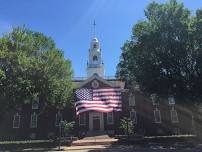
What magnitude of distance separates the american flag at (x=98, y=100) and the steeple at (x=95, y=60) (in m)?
28.3

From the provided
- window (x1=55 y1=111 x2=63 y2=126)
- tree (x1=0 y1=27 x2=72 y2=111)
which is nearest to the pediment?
window (x1=55 y1=111 x2=63 y2=126)

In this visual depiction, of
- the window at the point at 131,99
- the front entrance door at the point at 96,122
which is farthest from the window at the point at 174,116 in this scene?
the front entrance door at the point at 96,122

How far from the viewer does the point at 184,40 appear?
108ft

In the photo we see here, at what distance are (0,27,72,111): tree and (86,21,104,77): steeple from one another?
2849 cm

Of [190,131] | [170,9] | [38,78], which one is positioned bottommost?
[190,131]

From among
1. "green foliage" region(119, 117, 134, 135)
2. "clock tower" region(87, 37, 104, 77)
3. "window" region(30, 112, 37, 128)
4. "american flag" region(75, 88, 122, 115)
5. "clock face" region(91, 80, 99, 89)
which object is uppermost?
"clock tower" region(87, 37, 104, 77)

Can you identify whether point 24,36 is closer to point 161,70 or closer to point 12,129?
point 161,70

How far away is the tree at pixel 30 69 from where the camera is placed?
105 feet

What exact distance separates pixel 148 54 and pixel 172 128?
17.9m

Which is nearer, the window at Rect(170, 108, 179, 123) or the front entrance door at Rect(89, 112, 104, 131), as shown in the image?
the front entrance door at Rect(89, 112, 104, 131)

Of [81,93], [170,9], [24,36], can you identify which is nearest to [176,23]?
[170,9]

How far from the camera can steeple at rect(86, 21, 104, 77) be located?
2635 inches

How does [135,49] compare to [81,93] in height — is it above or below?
above

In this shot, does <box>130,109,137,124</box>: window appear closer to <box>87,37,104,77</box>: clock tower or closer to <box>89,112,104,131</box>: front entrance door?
<box>89,112,104,131</box>: front entrance door
